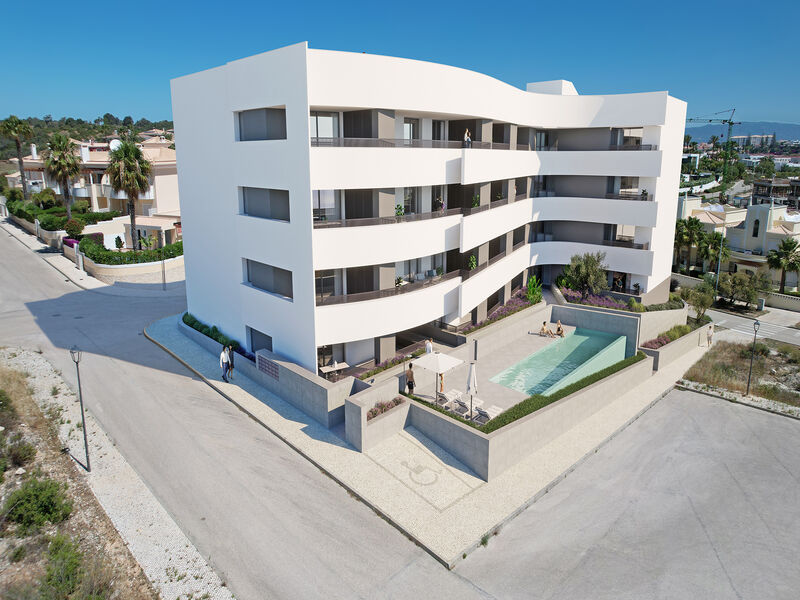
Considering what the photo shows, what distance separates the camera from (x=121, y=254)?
44.3 meters

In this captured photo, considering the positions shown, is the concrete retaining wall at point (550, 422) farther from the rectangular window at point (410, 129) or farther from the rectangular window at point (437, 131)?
the rectangular window at point (437, 131)

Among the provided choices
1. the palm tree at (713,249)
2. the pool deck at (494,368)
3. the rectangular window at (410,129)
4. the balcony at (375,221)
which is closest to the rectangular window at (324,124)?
the balcony at (375,221)

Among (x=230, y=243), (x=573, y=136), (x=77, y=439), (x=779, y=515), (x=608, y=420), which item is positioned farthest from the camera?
(x=573, y=136)

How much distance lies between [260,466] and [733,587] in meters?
14.6

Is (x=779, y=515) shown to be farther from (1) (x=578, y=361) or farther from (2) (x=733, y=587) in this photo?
(1) (x=578, y=361)

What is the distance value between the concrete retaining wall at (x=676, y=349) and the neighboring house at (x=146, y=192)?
41681 mm

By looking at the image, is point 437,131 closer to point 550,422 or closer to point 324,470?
point 550,422

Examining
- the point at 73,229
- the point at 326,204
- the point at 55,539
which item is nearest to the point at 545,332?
the point at 326,204

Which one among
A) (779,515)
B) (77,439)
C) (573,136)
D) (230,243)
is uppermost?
(573,136)

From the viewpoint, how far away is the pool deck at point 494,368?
23859 mm

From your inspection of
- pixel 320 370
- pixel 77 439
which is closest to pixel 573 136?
pixel 320 370

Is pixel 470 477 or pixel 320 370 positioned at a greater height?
pixel 320 370

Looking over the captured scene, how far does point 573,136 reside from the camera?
40.3m

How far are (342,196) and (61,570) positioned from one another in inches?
666
